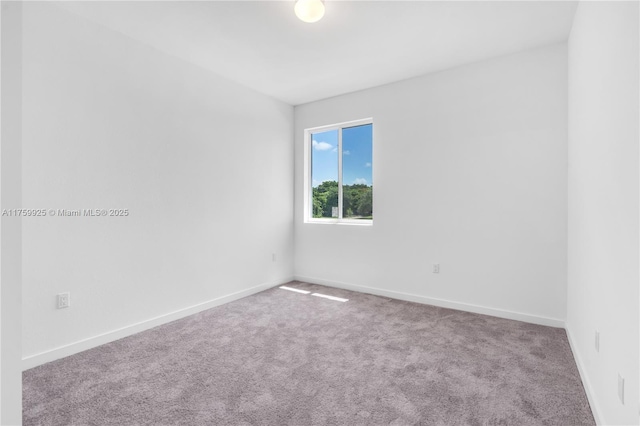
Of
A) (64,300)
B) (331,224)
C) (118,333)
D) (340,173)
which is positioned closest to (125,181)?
(64,300)

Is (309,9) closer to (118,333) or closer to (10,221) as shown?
(10,221)

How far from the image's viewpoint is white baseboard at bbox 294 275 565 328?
2955 millimetres

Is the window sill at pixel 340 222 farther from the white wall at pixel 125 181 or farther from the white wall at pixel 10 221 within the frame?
the white wall at pixel 10 221

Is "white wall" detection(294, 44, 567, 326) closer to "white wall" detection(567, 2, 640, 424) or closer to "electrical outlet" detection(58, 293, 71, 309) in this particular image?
"white wall" detection(567, 2, 640, 424)

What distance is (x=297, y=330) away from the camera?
288cm

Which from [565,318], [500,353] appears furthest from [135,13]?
[565,318]

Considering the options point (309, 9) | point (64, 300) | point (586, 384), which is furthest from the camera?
point (64, 300)

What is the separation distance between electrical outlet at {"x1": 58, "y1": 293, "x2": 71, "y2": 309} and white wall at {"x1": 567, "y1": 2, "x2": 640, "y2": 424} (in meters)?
3.34

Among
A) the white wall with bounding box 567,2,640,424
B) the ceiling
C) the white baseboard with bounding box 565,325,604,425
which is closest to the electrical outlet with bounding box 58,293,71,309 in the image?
the ceiling

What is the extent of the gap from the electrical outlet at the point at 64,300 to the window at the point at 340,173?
2.94 meters

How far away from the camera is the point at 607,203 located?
5.14ft

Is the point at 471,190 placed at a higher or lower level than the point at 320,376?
higher

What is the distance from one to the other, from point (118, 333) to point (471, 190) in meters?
3.63

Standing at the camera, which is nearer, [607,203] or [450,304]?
[607,203]
